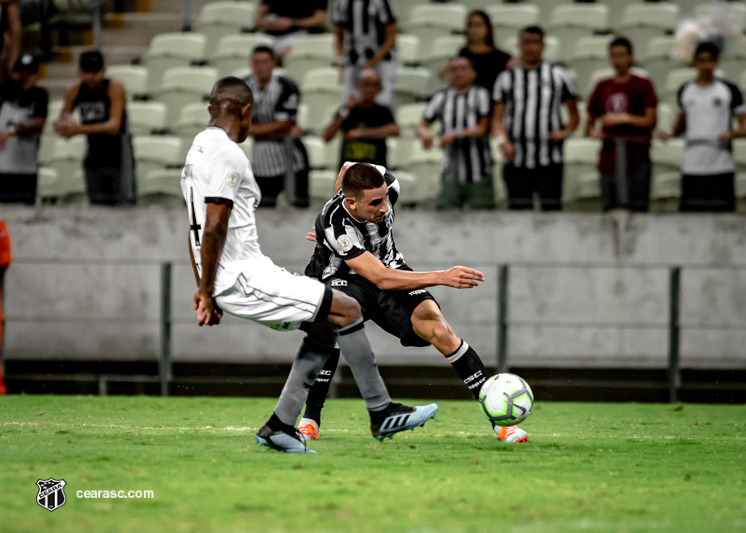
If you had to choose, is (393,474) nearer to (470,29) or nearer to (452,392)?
(452,392)

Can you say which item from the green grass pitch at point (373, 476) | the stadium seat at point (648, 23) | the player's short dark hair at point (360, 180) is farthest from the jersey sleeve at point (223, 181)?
the stadium seat at point (648, 23)

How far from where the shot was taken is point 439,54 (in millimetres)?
12484

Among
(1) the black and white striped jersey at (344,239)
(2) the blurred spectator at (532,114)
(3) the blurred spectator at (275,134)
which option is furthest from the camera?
(3) the blurred spectator at (275,134)

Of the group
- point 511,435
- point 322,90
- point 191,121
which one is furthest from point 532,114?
point 511,435

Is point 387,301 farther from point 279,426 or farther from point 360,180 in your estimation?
point 279,426

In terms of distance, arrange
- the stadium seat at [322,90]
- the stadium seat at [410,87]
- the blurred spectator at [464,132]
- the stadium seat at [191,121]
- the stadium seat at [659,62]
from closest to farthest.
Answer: the blurred spectator at [464,132] < the stadium seat at [191,121] < the stadium seat at [322,90] < the stadium seat at [410,87] < the stadium seat at [659,62]

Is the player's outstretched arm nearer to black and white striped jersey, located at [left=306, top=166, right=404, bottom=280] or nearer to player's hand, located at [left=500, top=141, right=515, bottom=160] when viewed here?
black and white striped jersey, located at [left=306, top=166, right=404, bottom=280]

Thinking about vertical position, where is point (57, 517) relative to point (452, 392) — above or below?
above

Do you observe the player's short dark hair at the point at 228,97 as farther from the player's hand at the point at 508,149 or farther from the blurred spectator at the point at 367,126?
the player's hand at the point at 508,149

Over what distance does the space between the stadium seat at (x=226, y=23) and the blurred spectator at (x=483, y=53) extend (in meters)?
4.40

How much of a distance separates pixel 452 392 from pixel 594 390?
52.7 inches

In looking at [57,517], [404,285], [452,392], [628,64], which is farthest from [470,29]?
[57,517]

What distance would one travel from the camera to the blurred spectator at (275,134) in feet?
32.8

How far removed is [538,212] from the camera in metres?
10.3
